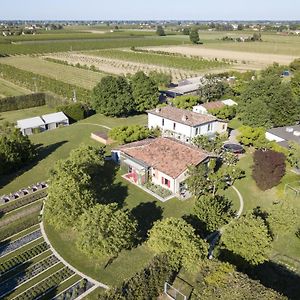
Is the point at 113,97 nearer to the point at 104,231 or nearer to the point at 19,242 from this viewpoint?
the point at 19,242

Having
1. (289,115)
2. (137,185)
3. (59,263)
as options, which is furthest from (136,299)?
(289,115)

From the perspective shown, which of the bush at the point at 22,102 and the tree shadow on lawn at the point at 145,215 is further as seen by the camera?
the bush at the point at 22,102

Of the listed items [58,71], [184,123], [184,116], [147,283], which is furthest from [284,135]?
[58,71]

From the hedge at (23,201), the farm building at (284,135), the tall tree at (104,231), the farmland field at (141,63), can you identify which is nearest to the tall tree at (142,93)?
the farm building at (284,135)

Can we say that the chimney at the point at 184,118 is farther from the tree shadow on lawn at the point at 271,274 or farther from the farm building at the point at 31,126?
the tree shadow on lawn at the point at 271,274

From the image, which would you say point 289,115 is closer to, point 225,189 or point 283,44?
point 225,189

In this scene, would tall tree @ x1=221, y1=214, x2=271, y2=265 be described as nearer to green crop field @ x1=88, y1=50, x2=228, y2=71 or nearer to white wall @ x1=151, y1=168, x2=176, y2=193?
white wall @ x1=151, y1=168, x2=176, y2=193

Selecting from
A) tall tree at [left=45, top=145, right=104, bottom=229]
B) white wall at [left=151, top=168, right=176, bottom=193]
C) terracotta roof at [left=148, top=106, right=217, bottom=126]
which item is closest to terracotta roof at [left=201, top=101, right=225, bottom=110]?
terracotta roof at [left=148, top=106, right=217, bottom=126]
